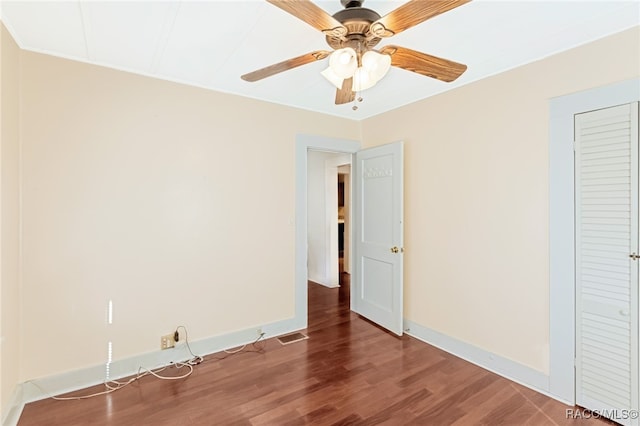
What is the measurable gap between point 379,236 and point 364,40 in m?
2.29

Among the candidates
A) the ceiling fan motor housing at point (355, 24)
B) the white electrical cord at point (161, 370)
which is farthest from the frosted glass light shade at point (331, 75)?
the white electrical cord at point (161, 370)

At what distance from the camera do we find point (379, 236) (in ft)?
11.4

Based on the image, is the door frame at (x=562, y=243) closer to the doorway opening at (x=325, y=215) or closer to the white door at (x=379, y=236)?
the white door at (x=379, y=236)

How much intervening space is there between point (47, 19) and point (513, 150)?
3.32 meters

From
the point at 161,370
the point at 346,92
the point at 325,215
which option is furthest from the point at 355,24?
the point at 325,215

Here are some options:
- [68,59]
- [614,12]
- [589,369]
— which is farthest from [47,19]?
[589,369]

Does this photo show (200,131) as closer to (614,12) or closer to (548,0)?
(548,0)

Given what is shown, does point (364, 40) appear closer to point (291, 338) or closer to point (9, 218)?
point (9, 218)

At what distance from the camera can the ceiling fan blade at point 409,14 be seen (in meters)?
1.22

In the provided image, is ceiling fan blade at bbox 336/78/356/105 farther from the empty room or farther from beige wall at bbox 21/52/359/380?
beige wall at bbox 21/52/359/380

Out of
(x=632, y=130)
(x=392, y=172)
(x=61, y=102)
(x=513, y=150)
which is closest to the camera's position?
(x=632, y=130)

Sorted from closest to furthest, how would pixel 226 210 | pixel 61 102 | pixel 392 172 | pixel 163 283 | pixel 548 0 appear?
pixel 548 0, pixel 61 102, pixel 163 283, pixel 226 210, pixel 392 172

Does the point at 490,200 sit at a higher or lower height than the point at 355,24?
lower

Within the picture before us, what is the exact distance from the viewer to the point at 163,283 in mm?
2619
